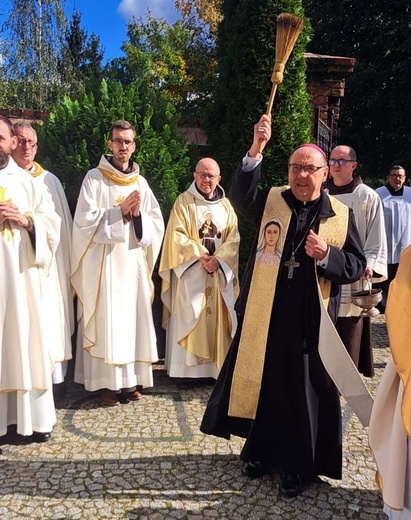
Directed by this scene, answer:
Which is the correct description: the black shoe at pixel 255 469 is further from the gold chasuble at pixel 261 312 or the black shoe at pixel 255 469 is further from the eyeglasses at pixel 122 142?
the eyeglasses at pixel 122 142

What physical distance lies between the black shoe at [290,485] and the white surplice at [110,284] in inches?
68.9

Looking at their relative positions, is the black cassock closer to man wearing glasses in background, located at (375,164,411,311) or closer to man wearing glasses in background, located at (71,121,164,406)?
man wearing glasses in background, located at (71,121,164,406)

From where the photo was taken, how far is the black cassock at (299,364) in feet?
9.78

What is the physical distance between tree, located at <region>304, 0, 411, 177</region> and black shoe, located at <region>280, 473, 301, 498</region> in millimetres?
12813

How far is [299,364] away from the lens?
2988 mm

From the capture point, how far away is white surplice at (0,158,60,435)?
344 cm

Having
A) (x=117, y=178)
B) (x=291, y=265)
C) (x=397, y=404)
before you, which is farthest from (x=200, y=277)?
(x=397, y=404)

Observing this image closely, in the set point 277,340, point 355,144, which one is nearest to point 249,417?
point 277,340

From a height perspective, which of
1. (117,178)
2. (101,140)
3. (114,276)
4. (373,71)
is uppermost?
(373,71)

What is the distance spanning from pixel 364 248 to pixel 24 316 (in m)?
2.85

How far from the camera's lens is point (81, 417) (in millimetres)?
4188

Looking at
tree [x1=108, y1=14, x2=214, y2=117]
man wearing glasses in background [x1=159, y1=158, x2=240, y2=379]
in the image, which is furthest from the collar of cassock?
tree [x1=108, y1=14, x2=214, y2=117]

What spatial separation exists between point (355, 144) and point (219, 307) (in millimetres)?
12824

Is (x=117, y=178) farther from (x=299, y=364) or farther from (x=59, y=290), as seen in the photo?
(x=299, y=364)
